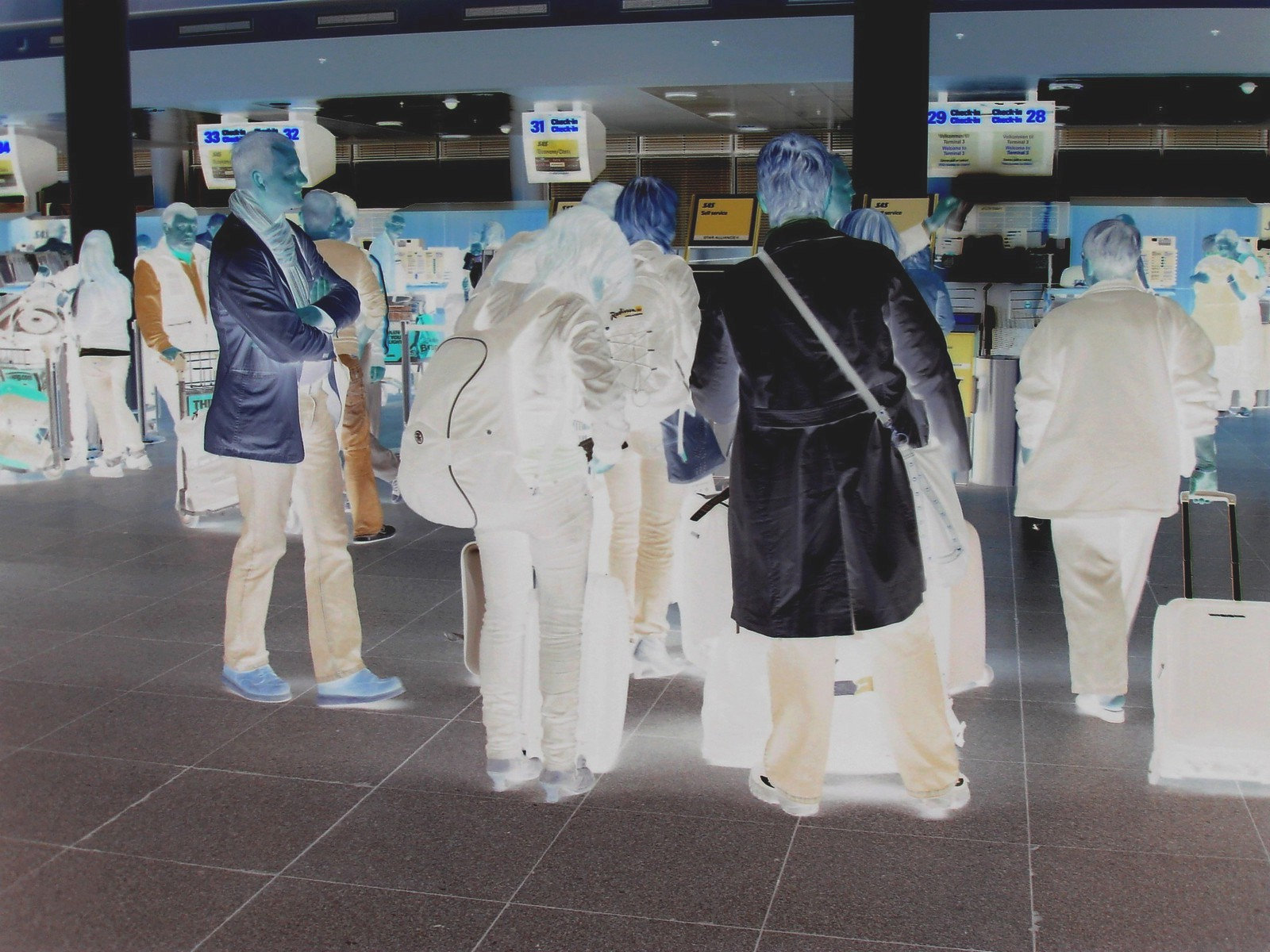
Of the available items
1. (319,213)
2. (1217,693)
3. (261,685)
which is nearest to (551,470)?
(261,685)

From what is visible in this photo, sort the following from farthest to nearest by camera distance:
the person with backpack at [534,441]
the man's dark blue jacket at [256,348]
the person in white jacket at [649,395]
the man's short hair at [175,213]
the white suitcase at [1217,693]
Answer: the man's short hair at [175,213] → the person in white jacket at [649,395] → the man's dark blue jacket at [256,348] → the white suitcase at [1217,693] → the person with backpack at [534,441]

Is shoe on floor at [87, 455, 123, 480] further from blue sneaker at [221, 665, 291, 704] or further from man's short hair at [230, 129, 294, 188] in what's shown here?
man's short hair at [230, 129, 294, 188]

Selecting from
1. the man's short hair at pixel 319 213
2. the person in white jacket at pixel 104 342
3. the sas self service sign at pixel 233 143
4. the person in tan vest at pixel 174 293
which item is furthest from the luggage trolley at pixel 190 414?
the sas self service sign at pixel 233 143

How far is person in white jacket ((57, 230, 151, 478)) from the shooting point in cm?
840

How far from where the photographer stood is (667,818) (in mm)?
3096

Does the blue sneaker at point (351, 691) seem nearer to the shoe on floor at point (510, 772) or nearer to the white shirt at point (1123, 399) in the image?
the shoe on floor at point (510, 772)

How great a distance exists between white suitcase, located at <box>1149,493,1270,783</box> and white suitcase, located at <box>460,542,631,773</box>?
135cm

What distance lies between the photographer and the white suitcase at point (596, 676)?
3.31 meters

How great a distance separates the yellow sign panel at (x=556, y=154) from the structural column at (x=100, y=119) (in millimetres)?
4670

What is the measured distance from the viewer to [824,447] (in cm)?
289

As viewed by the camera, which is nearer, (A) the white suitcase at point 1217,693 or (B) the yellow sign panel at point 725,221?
(A) the white suitcase at point 1217,693

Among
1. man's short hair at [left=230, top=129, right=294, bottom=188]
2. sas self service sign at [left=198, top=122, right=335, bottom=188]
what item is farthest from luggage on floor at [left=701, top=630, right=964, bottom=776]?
sas self service sign at [left=198, top=122, right=335, bottom=188]

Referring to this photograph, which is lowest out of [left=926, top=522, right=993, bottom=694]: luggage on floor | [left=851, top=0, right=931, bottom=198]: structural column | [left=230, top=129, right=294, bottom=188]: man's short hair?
[left=926, top=522, right=993, bottom=694]: luggage on floor

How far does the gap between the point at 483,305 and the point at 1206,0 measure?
891cm
